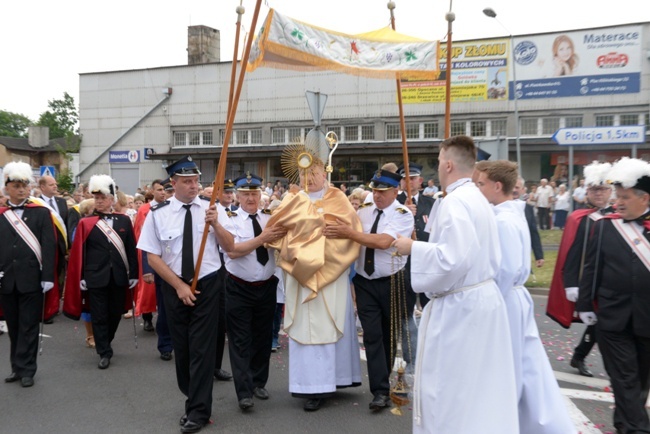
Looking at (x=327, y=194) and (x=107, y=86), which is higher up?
(x=107, y=86)

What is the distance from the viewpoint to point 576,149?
27000 millimetres

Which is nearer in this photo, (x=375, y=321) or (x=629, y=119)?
(x=375, y=321)

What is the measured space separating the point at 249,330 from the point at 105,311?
2.45m

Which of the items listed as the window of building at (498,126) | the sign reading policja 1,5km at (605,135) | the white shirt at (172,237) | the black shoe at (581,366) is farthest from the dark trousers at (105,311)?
the window of building at (498,126)

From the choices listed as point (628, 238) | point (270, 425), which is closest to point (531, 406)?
point (628, 238)

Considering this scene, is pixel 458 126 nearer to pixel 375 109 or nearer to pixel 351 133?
pixel 375 109

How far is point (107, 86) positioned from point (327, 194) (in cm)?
3292

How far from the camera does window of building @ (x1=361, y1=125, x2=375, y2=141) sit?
3023cm

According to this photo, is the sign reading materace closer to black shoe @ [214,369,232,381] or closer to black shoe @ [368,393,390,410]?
black shoe @ [214,369,232,381]

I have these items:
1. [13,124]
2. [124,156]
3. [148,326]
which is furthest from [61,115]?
[148,326]

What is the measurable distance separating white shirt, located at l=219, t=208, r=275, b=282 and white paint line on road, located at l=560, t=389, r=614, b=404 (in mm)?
3158

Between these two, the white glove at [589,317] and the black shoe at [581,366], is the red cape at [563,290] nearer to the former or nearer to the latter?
the black shoe at [581,366]

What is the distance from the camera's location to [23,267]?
264 inches

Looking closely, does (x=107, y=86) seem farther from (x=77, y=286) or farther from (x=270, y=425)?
(x=270, y=425)
